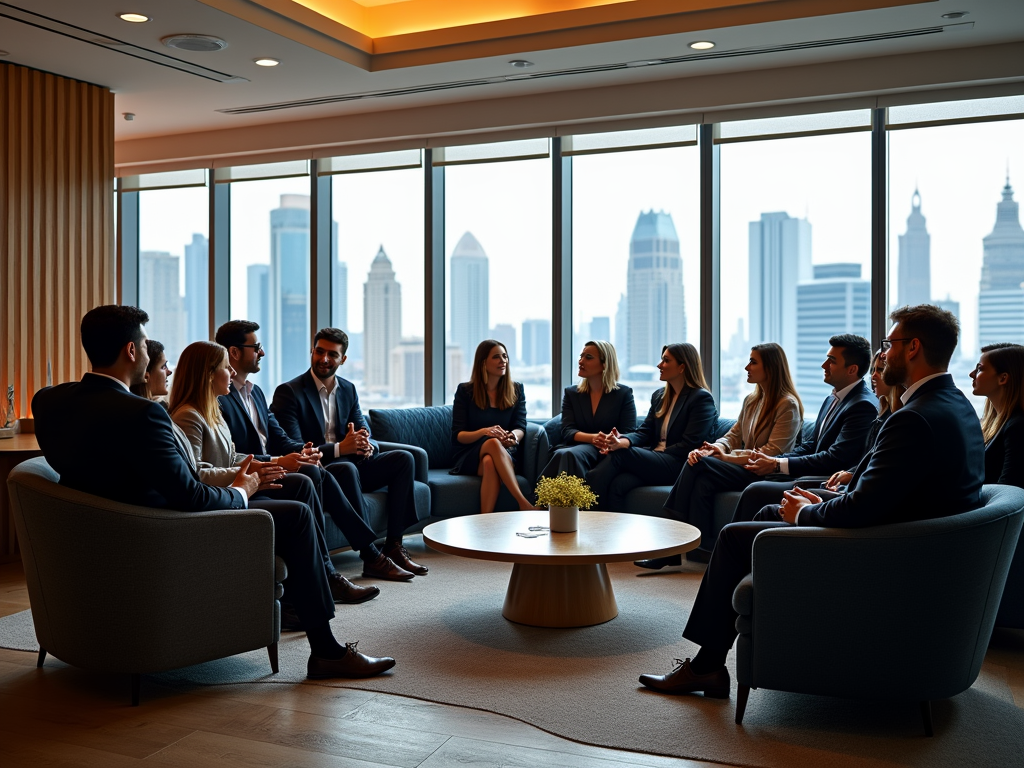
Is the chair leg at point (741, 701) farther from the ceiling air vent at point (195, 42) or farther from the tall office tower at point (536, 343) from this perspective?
the ceiling air vent at point (195, 42)

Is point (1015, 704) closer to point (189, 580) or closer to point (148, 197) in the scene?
point (189, 580)

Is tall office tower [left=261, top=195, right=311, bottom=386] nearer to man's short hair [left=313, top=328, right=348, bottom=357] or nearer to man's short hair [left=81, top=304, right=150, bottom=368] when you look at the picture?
man's short hair [left=313, top=328, right=348, bottom=357]

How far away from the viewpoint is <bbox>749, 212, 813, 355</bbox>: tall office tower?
696 centimetres

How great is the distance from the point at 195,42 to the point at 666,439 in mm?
3943

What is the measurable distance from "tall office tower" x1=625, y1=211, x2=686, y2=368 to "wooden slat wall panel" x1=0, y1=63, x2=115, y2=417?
400 centimetres

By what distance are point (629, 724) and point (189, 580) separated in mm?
1633

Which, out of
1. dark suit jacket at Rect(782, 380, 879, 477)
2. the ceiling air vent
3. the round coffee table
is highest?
the ceiling air vent

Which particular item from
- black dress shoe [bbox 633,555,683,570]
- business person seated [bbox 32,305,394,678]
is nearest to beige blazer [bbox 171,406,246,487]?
business person seated [bbox 32,305,394,678]

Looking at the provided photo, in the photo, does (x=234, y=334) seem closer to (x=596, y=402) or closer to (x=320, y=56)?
(x=320, y=56)

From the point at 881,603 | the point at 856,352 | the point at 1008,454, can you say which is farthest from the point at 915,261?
the point at 881,603

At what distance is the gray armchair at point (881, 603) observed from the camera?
306cm

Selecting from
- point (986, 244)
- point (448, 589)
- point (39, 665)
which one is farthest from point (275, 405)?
point (986, 244)

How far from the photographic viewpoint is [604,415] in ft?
22.0

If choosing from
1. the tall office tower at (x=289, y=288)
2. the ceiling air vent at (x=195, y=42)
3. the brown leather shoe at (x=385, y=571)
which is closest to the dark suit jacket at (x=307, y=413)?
the brown leather shoe at (x=385, y=571)
